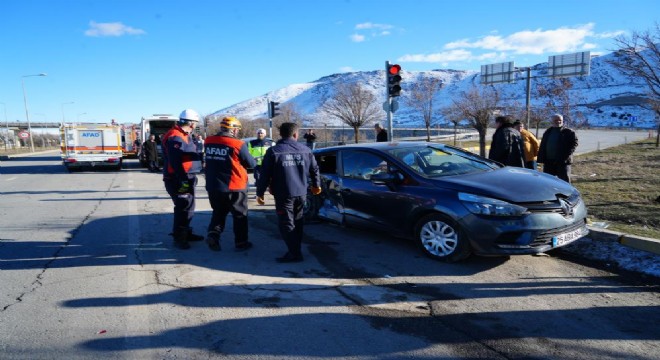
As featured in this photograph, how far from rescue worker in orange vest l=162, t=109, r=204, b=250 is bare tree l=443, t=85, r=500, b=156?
17727 mm

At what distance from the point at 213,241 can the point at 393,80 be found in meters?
6.77

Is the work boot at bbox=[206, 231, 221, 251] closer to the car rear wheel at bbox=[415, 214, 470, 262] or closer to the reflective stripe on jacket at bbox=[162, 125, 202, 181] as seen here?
the reflective stripe on jacket at bbox=[162, 125, 202, 181]

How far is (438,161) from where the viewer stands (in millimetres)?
5668

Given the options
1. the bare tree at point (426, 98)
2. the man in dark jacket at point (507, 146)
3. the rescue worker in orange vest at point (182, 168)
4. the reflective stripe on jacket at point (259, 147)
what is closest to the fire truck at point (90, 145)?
the reflective stripe on jacket at point (259, 147)

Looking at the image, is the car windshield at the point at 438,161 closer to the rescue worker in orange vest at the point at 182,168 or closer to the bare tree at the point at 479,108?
the rescue worker in orange vest at the point at 182,168

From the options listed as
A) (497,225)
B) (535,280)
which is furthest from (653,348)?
(497,225)

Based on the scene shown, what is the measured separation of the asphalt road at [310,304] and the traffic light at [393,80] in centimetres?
537

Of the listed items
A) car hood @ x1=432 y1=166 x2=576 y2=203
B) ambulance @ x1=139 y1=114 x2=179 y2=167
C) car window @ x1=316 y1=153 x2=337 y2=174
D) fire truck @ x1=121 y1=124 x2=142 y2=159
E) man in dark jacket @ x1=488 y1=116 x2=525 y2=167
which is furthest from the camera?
fire truck @ x1=121 y1=124 x2=142 y2=159

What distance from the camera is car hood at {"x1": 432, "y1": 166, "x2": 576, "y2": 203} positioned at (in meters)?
4.54

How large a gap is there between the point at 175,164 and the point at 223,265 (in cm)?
157

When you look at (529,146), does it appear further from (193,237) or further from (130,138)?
(130,138)

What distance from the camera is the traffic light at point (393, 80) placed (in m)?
10.4

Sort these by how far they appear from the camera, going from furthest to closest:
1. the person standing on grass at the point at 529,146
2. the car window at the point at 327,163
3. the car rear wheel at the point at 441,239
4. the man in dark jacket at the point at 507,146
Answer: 1. the person standing on grass at the point at 529,146
2. the man in dark jacket at the point at 507,146
3. the car window at the point at 327,163
4. the car rear wheel at the point at 441,239

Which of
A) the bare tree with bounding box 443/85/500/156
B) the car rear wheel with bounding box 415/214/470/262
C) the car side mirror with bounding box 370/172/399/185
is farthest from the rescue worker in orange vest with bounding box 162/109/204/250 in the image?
the bare tree with bounding box 443/85/500/156
